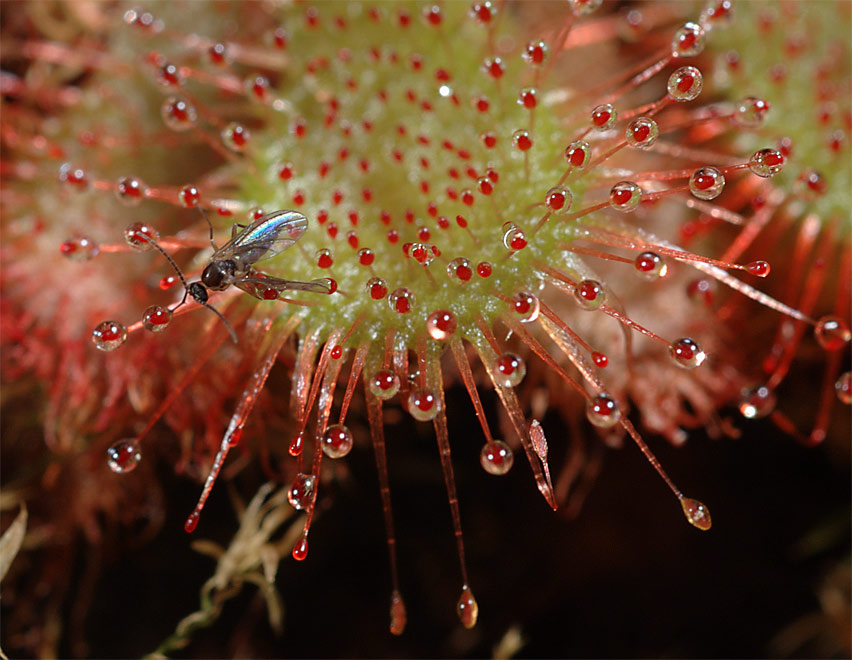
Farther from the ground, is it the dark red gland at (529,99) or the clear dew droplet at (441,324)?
the dark red gland at (529,99)

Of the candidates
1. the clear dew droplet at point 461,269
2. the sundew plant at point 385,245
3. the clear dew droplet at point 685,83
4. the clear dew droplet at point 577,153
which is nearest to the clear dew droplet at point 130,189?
the sundew plant at point 385,245

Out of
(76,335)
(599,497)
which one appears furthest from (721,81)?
(76,335)

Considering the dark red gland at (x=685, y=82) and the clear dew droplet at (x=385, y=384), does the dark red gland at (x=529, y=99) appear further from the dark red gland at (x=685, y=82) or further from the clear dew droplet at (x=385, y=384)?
the clear dew droplet at (x=385, y=384)

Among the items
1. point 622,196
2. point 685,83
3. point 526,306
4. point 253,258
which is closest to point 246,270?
point 253,258

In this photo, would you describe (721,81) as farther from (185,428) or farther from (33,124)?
(33,124)

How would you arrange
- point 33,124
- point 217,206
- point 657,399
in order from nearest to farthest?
point 217,206 → point 657,399 → point 33,124

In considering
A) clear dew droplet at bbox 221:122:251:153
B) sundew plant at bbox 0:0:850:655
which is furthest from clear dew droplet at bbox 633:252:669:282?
clear dew droplet at bbox 221:122:251:153
